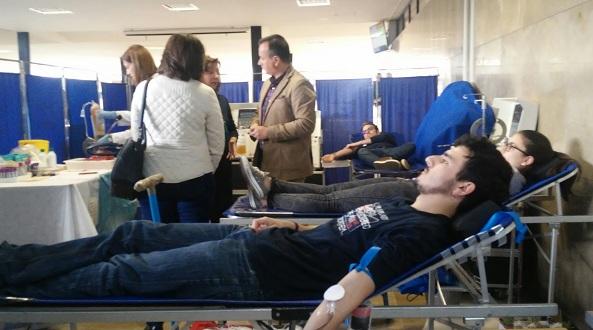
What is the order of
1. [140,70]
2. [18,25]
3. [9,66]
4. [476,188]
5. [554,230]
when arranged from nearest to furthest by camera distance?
[476,188]
[554,230]
[140,70]
[18,25]
[9,66]

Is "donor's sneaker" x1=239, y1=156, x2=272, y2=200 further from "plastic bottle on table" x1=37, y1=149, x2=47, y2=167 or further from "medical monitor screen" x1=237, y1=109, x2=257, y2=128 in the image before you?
"medical monitor screen" x1=237, y1=109, x2=257, y2=128

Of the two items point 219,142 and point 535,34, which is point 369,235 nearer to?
point 219,142

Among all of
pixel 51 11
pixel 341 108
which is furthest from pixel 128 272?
pixel 51 11

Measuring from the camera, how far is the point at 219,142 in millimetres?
2330

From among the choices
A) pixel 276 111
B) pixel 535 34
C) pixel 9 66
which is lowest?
pixel 276 111

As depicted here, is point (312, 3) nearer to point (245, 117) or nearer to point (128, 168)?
point (245, 117)

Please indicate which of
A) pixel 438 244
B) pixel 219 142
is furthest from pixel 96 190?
pixel 438 244

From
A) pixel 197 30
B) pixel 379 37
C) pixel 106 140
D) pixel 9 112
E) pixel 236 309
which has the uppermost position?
pixel 197 30

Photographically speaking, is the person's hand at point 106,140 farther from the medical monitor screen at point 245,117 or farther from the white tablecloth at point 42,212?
the medical monitor screen at point 245,117

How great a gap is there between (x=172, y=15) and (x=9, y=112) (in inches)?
172

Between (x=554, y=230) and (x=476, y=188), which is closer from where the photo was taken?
(x=476, y=188)

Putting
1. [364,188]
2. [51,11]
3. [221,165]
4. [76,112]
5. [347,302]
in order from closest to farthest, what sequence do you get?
[347,302]
[364,188]
[221,165]
[76,112]
[51,11]

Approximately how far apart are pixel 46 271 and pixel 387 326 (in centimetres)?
170

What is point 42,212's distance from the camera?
2.48m
